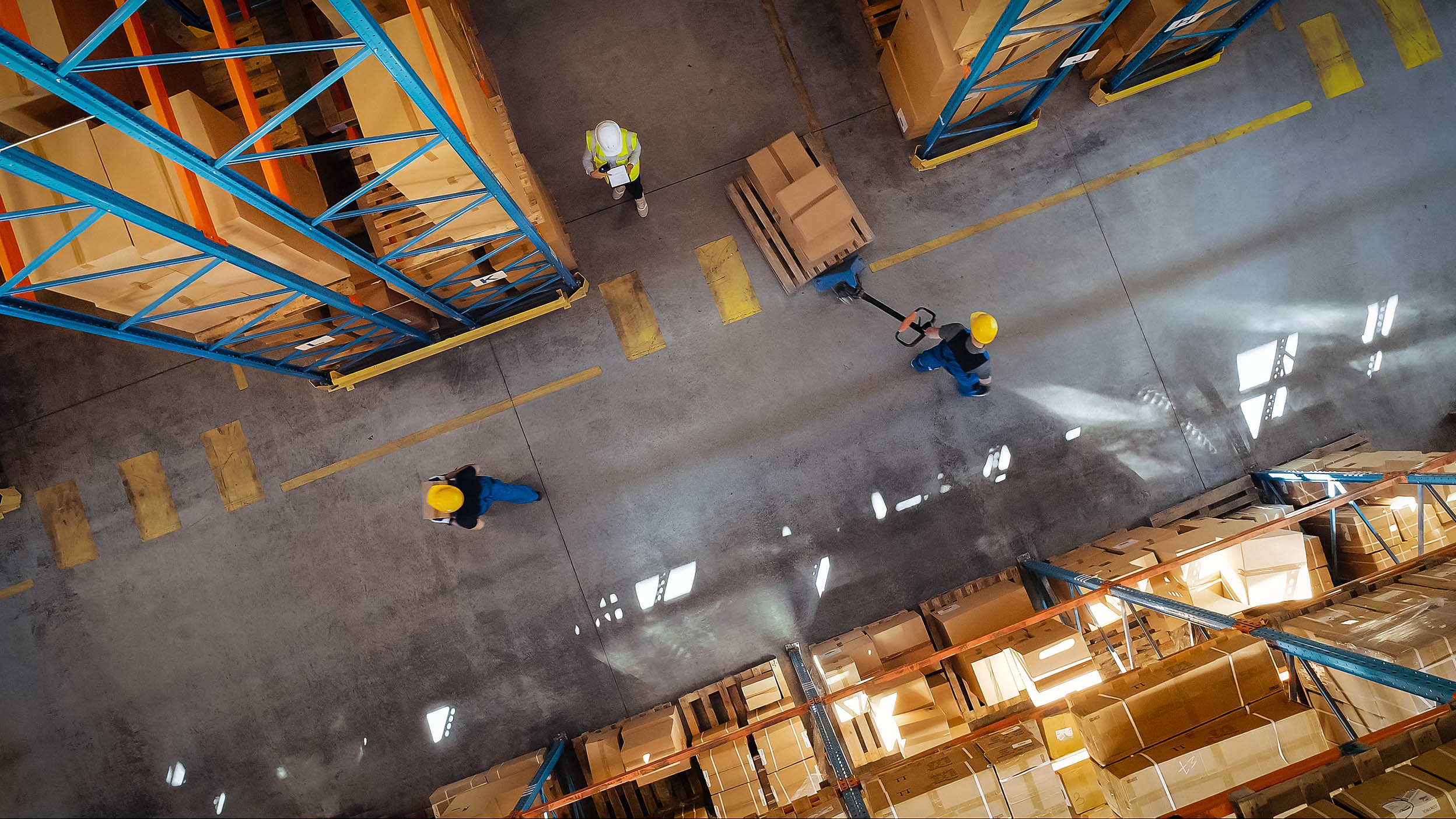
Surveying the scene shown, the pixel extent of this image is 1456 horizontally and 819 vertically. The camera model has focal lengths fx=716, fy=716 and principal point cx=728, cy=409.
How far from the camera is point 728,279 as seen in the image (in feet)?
26.0

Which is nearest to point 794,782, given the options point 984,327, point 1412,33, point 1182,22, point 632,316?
point 984,327

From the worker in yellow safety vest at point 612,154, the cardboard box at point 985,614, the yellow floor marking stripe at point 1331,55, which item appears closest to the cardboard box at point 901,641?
the cardboard box at point 985,614

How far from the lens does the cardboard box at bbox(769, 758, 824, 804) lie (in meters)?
6.78

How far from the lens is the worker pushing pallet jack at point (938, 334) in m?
6.86

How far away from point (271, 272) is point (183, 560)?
15.5 feet

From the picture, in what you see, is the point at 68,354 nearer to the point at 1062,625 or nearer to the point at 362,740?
the point at 362,740

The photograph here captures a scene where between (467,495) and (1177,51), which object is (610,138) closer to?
(467,495)

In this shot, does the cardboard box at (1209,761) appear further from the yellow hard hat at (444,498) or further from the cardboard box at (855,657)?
the yellow hard hat at (444,498)

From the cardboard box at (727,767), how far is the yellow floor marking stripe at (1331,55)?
9683 mm

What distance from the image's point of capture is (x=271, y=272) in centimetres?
512

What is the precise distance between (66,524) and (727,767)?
7680 millimetres

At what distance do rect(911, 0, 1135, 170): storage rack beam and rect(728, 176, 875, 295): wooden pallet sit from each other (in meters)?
1.31

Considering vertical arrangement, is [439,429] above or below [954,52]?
below

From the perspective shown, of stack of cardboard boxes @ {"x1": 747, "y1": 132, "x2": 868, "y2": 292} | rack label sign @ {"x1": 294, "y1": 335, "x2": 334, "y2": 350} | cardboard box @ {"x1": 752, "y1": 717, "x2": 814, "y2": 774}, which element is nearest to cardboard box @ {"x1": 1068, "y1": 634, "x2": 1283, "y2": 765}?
cardboard box @ {"x1": 752, "y1": 717, "x2": 814, "y2": 774}
